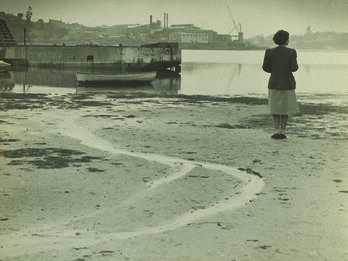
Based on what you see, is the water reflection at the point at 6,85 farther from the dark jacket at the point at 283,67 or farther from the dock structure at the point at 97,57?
the dark jacket at the point at 283,67

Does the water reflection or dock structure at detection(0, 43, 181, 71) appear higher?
dock structure at detection(0, 43, 181, 71)

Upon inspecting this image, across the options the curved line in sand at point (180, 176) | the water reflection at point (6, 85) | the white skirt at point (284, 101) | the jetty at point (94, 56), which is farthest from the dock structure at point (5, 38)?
the white skirt at point (284, 101)

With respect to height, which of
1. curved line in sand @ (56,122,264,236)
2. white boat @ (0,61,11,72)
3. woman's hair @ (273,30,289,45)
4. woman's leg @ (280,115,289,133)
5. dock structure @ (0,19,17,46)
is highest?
dock structure @ (0,19,17,46)

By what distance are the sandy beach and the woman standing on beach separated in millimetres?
791

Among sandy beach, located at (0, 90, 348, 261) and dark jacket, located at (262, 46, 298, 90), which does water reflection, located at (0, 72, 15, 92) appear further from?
dark jacket, located at (262, 46, 298, 90)

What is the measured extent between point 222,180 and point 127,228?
260 centimetres

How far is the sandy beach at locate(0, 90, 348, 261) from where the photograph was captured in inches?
188

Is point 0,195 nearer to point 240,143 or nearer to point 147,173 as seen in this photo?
point 147,173

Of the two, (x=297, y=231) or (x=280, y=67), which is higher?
(x=280, y=67)

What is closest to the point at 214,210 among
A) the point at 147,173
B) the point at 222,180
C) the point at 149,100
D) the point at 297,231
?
the point at 297,231

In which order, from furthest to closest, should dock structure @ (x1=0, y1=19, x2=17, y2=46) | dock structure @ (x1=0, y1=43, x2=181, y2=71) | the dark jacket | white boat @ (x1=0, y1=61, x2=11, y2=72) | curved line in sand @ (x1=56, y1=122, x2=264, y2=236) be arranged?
dock structure @ (x1=0, y1=19, x2=17, y2=46)
dock structure @ (x1=0, y1=43, x2=181, y2=71)
white boat @ (x1=0, y1=61, x2=11, y2=72)
the dark jacket
curved line in sand @ (x1=56, y1=122, x2=264, y2=236)

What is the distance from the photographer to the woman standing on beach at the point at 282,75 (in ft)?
35.8

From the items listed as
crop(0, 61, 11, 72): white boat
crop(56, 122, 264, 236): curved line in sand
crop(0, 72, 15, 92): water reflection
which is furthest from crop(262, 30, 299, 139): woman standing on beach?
crop(0, 61, 11, 72): white boat

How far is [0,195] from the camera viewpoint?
21.8 feet
